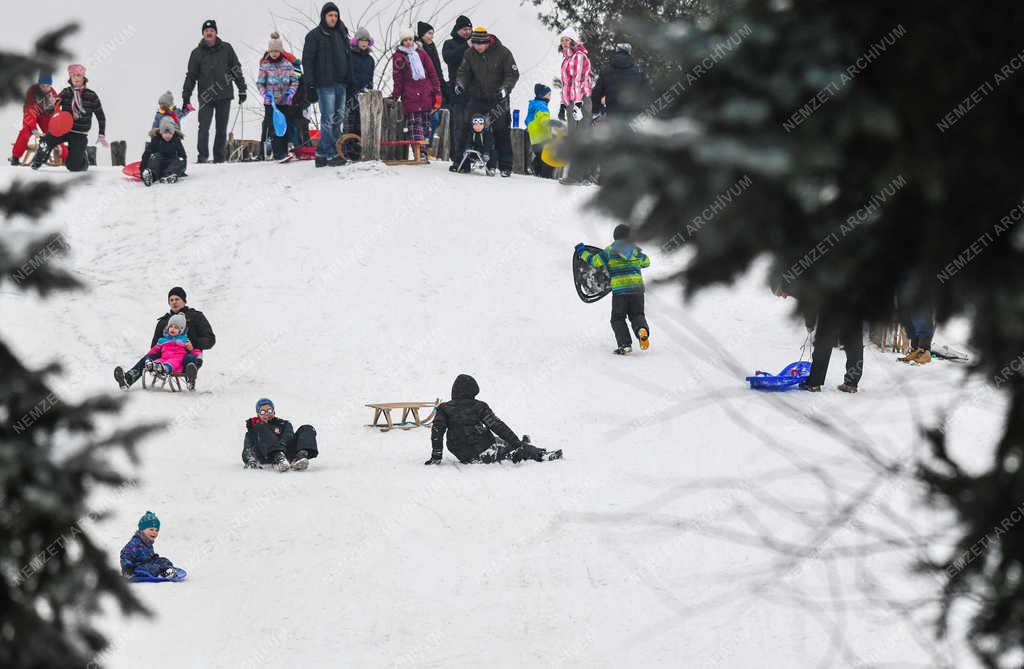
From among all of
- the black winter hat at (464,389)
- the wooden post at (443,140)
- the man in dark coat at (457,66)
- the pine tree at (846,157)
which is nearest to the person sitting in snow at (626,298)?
the black winter hat at (464,389)

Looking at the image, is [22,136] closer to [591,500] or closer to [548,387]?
[548,387]

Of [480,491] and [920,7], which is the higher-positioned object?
[920,7]

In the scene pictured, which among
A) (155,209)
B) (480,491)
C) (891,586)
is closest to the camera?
(891,586)

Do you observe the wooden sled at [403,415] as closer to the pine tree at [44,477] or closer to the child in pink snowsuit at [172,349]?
the child in pink snowsuit at [172,349]

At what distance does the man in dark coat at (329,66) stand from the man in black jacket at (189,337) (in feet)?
20.3

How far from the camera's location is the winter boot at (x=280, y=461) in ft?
37.7

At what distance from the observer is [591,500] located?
10.1 metres

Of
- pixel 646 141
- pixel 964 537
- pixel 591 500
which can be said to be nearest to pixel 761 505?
pixel 591 500

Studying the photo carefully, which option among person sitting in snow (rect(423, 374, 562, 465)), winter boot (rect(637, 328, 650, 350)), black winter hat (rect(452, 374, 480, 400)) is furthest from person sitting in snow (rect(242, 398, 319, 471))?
winter boot (rect(637, 328, 650, 350))

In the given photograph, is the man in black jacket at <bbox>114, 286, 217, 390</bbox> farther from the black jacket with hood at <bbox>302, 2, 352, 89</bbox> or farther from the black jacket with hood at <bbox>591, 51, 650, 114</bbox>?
the black jacket with hood at <bbox>591, 51, 650, 114</bbox>

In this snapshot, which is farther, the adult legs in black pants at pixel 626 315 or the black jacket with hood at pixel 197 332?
the adult legs in black pants at pixel 626 315

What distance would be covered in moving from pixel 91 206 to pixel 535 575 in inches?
525

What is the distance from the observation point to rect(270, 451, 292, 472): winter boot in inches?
452

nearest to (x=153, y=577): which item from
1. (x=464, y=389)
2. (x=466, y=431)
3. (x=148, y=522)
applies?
(x=148, y=522)
